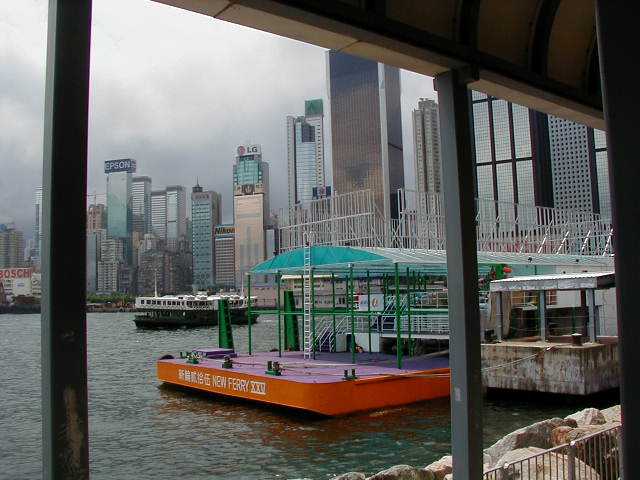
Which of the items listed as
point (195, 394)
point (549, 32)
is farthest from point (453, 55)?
point (195, 394)

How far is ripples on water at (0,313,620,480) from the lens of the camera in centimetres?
1554

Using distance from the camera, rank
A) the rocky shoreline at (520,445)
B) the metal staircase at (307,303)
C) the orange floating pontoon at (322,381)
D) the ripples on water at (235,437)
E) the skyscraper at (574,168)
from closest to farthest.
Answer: the rocky shoreline at (520,445) → the ripples on water at (235,437) → the orange floating pontoon at (322,381) → the metal staircase at (307,303) → the skyscraper at (574,168)

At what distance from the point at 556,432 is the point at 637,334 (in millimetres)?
10476

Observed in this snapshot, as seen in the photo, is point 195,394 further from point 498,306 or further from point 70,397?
point 70,397

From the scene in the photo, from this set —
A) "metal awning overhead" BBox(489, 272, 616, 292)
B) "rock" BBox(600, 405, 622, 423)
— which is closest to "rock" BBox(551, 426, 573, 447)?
"rock" BBox(600, 405, 622, 423)

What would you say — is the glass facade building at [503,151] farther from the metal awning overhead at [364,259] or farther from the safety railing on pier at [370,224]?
the metal awning overhead at [364,259]

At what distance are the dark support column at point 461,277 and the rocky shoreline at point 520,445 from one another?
5.21 m

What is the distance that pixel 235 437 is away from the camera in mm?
18297

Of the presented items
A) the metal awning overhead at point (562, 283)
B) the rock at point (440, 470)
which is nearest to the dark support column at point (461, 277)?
the rock at point (440, 470)

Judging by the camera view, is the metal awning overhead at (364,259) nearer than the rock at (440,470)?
No

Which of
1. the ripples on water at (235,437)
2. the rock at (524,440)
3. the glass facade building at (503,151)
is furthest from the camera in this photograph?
the glass facade building at (503,151)

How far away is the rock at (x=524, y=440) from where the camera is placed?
11812 millimetres

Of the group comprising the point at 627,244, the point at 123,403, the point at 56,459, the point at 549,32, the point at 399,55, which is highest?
the point at 549,32

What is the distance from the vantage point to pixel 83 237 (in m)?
3.42
